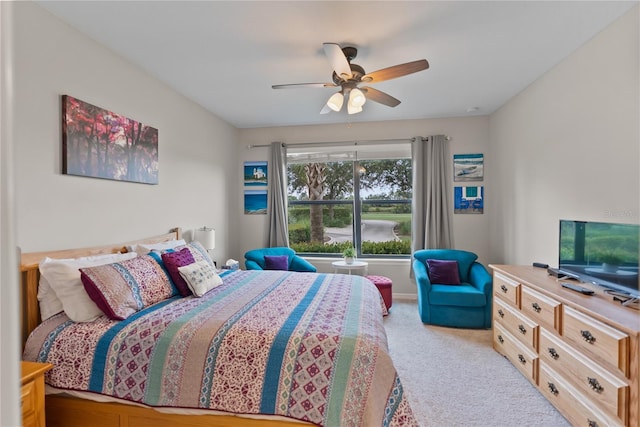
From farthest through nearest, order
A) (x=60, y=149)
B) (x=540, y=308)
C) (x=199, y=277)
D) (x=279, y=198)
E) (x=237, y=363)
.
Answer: (x=279, y=198), (x=199, y=277), (x=540, y=308), (x=60, y=149), (x=237, y=363)

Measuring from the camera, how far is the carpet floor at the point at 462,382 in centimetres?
196

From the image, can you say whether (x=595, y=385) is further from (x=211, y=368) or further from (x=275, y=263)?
(x=275, y=263)

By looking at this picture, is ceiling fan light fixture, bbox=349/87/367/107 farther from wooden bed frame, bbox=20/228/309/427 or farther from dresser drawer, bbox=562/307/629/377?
wooden bed frame, bbox=20/228/309/427

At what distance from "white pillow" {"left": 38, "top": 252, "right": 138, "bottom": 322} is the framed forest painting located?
69 centimetres

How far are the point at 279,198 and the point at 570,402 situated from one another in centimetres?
382

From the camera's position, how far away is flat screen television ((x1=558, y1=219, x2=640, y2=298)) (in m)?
1.78

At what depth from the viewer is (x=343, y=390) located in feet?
4.83

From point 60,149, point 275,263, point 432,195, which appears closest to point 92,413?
point 60,149

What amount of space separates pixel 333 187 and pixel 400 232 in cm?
129

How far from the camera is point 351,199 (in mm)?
4812

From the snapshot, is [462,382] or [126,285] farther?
[462,382]

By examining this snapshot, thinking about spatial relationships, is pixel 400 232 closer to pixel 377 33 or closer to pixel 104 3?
pixel 377 33

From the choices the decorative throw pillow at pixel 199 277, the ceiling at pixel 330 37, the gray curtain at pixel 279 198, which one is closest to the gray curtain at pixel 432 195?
the ceiling at pixel 330 37

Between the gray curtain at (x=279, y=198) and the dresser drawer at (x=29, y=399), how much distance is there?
3318mm
